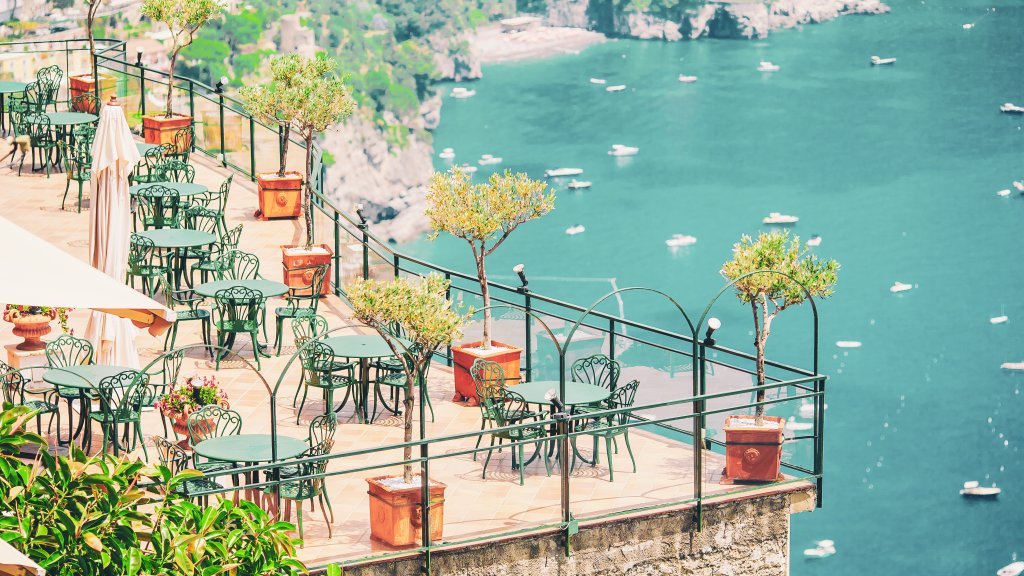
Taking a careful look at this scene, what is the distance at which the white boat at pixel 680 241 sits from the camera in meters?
106

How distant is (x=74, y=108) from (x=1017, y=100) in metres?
116

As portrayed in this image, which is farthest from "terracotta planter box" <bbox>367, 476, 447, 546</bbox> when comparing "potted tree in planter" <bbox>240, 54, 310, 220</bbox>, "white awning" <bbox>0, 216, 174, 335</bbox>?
"potted tree in planter" <bbox>240, 54, 310, 220</bbox>

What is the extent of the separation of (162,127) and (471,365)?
848 cm

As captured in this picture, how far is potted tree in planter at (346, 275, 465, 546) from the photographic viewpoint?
33.8 ft

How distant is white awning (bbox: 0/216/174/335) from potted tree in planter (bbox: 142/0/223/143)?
42.4 ft

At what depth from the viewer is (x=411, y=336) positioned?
11.0 m

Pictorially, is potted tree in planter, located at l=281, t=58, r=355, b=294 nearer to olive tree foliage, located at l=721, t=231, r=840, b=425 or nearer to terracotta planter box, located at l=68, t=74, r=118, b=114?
terracotta planter box, located at l=68, t=74, r=118, b=114

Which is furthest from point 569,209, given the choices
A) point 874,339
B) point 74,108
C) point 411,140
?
point 74,108

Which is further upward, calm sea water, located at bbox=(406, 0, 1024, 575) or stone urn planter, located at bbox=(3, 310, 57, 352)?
stone urn planter, located at bbox=(3, 310, 57, 352)

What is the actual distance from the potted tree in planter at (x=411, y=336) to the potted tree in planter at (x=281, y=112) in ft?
16.8

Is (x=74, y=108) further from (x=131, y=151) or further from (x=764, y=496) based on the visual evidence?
(x=764, y=496)

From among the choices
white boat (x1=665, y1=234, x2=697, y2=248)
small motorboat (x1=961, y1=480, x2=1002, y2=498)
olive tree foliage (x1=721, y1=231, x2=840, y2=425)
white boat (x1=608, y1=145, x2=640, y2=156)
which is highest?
olive tree foliage (x1=721, y1=231, x2=840, y2=425)

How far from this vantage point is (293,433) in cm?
1265

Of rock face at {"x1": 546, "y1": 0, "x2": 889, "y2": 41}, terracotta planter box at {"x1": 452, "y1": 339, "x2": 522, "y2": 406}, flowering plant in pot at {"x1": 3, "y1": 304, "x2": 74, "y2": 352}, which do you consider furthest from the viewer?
rock face at {"x1": 546, "y1": 0, "x2": 889, "y2": 41}
